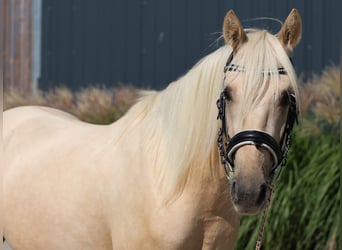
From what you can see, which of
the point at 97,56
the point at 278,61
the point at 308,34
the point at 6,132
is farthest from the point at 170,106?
the point at 97,56

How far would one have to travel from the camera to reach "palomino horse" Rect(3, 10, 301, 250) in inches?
129

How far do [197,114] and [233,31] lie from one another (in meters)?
0.39

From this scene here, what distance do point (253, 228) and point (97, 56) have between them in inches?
145

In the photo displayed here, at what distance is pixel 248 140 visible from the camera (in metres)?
3.20

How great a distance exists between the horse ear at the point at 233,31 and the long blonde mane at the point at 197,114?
0.12 feet

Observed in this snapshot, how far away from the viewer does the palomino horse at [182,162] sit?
3271 mm

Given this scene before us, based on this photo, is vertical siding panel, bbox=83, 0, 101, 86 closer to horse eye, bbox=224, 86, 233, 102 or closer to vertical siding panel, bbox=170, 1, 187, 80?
vertical siding panel, bbox=170, 1, 187, 80

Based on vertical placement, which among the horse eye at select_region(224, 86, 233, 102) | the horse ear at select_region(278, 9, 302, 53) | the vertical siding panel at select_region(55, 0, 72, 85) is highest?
the horse ear at select_region(278, 9, 302, 53)

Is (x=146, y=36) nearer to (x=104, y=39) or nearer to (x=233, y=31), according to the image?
(x=104, y=39)

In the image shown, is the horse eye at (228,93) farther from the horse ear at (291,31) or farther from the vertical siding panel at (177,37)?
the vertical siding panel at (177,37)

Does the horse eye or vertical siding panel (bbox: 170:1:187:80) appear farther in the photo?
vertical siding panel (bbox: 170:1:187:80)

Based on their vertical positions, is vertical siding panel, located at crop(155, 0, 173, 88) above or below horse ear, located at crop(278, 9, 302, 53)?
below

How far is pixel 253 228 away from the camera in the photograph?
5996mm

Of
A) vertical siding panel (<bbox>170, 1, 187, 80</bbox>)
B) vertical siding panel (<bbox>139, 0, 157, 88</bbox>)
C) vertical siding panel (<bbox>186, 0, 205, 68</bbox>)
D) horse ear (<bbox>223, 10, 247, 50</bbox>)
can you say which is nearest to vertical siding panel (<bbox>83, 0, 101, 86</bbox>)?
vertical siding panel (<bbox>139, 0, 157, 88</bbox>)
